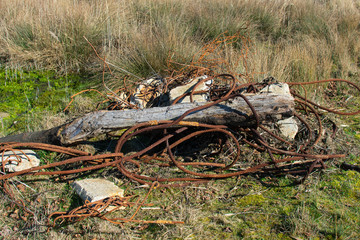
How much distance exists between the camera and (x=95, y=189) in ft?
7.35

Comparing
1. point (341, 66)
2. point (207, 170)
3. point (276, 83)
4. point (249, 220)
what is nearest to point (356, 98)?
point (341, 66)

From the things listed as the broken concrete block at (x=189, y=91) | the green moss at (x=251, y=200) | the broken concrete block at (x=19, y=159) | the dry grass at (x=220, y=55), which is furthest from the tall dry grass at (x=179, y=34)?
the green moss at (x=251, y=200)

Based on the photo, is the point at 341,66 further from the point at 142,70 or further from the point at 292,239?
the point at 292,239

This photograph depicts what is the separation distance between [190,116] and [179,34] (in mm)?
2804

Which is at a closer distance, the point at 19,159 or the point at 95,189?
the point at 95,189

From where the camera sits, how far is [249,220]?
6.68ft

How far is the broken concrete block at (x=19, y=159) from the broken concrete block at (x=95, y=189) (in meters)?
0.56

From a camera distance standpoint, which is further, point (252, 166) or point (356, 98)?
point (356, 98)

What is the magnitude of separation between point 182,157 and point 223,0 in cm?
517

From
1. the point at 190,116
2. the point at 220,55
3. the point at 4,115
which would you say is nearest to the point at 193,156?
the point at 190,116

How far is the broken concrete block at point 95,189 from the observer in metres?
2.16

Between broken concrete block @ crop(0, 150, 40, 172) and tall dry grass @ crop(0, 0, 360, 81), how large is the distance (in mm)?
1907

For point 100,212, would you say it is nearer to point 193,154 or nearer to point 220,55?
point 193,154

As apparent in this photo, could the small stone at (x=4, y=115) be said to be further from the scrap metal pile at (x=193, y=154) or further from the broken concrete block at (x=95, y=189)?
the broken concrete block at (x=95, y=189)
